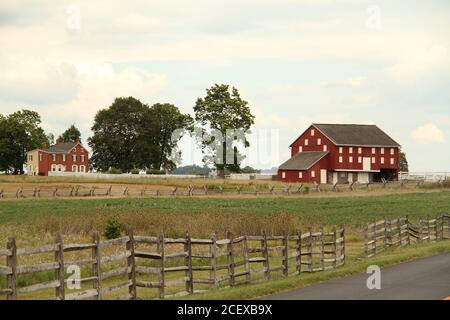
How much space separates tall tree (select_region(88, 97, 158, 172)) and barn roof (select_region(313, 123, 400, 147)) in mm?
36028

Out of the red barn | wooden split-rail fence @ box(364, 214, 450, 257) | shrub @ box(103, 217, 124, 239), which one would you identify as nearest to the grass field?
wooden split-rail fence @ box(364, 214, 450, 257)

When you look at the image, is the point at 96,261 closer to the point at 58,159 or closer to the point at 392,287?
the point at 392,287

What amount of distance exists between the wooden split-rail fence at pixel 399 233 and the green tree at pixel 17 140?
112 meters

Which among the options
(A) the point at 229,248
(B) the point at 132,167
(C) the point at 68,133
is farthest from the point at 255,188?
(C) the point at 68,133

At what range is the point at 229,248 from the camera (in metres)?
23.5

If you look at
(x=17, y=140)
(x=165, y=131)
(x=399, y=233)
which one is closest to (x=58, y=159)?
(x=17, y=140)

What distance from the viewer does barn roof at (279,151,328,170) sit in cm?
11569

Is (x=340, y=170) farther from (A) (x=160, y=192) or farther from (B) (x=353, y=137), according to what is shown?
(A) (x=160, y=192)

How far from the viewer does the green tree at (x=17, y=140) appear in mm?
147750

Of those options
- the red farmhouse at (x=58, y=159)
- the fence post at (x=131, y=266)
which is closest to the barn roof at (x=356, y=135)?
the red farmhouse at (x=58, y=159)

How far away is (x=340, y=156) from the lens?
388ft

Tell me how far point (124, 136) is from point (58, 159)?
12063mm

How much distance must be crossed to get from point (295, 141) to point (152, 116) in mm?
34362

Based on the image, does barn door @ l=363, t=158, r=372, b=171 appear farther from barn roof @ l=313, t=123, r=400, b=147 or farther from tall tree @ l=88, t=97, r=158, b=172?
tall tree @ l=88, t=97, r=158, b=172
